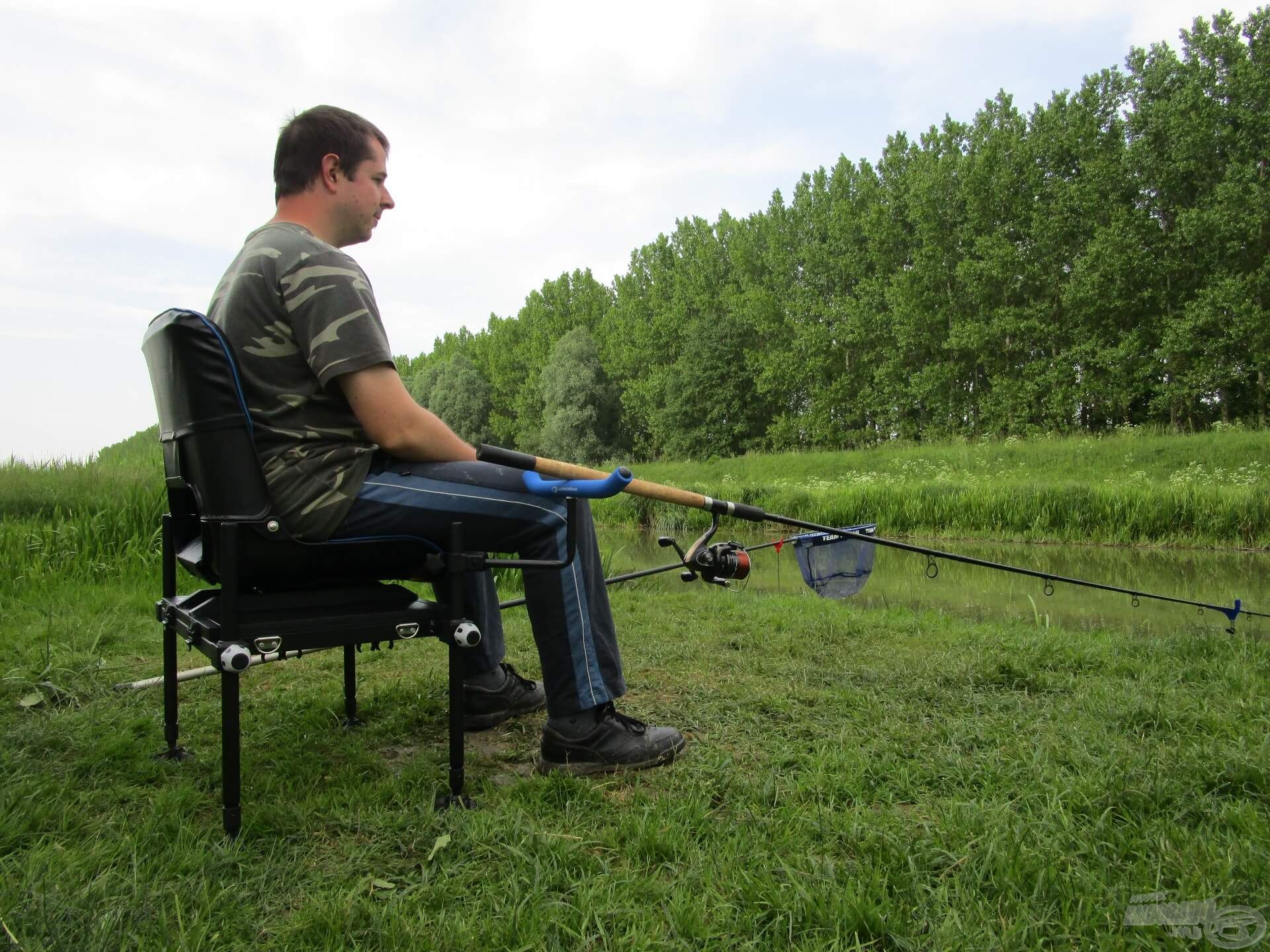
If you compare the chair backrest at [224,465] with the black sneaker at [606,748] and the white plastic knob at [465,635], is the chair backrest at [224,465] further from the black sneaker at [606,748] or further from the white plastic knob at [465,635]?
the black sneaker at [606,748]

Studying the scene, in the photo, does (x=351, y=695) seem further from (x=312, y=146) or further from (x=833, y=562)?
(x=833, y=562)

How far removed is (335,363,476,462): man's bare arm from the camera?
78.1 inches

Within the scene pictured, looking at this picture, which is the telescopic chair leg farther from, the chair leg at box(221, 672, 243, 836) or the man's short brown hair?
the man's short brown hair

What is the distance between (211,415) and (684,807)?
4.62ft

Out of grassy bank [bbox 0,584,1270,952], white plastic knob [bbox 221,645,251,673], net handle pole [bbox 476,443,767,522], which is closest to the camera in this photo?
grassy bank [bbox 0,584,1270,952]

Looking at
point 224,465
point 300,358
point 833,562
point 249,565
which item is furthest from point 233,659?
point 833,562

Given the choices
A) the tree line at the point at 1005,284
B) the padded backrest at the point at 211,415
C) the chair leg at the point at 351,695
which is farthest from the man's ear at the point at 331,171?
the tree line at the point at 1005,284

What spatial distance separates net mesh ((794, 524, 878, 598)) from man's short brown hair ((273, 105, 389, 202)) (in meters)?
3.47

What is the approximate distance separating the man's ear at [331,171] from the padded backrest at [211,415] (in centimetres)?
57

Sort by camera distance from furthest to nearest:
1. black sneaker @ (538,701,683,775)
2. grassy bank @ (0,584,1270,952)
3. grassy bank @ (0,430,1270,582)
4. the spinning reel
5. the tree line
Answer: the tree line → grassy bank @ (0,430,1270,582) → the spinning reel → black sneaker @ (538,701,683,775) → grassy bank @ (0,584,1270,952)

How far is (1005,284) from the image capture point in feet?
79.4

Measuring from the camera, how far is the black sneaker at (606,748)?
234 centimetres

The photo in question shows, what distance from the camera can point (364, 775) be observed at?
91.4 inches

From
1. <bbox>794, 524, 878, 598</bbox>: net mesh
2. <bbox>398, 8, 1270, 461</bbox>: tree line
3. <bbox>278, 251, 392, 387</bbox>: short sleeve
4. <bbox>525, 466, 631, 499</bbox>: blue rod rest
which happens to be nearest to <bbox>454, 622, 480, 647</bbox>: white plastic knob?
<bbox>525, 466, 631, 499</bbox>: blue rod rest
